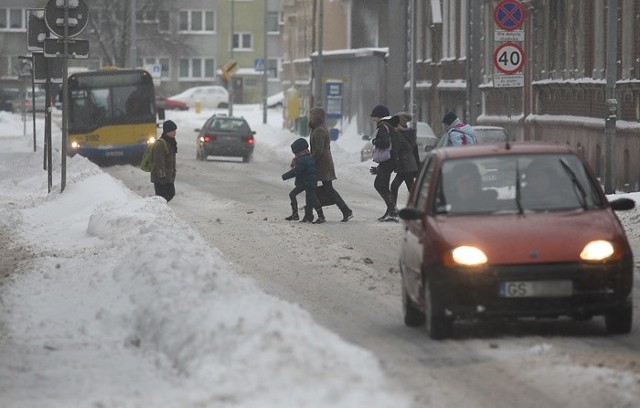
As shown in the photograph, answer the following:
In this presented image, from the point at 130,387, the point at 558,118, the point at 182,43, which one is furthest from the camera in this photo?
the point at 182,43

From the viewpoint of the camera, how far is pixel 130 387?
9.38 metres

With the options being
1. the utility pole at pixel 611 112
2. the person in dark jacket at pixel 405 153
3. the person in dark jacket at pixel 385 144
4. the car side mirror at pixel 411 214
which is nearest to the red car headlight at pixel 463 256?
the car side mirror at pixel 411 214

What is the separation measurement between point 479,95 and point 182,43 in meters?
66.7

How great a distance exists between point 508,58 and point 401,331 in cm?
1594

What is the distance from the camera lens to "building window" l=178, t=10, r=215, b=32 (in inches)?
4700

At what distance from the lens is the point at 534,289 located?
11.0m

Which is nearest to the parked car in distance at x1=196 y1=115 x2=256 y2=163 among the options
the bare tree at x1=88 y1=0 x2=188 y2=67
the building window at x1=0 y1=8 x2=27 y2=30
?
the bare tree at x1=88 y1=0 x2=188 y2=67

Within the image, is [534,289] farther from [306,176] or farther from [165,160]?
[165,160]

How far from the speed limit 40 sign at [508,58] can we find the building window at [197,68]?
304 ft

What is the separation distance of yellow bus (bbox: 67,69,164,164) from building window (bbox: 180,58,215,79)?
73.0 meters

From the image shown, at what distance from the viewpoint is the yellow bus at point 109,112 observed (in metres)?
46.0

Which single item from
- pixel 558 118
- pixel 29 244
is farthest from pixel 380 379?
pixel 558 118

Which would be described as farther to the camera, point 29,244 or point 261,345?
point 29,244

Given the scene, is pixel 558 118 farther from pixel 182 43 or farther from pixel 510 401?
pixel 182 43
